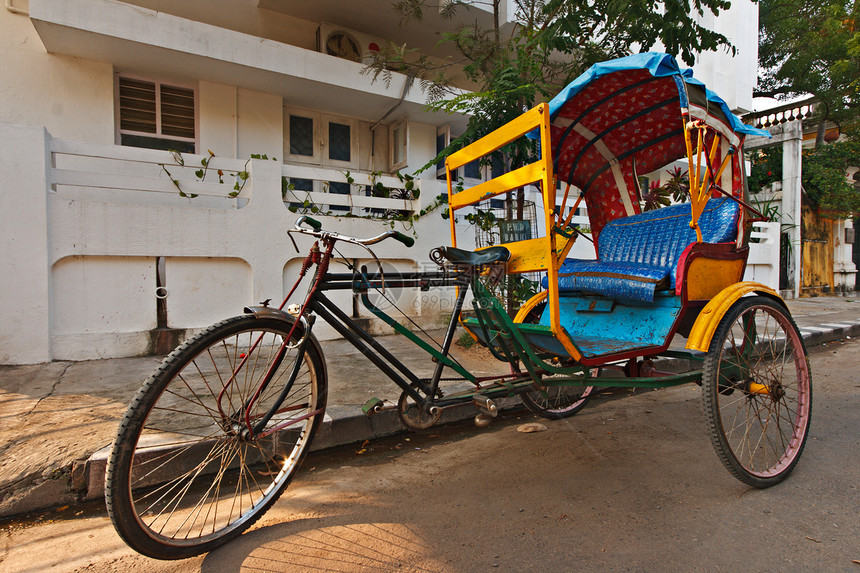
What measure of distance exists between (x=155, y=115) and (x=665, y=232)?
687cm

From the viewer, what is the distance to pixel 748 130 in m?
2.91

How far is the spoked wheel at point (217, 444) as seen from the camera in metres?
1.67

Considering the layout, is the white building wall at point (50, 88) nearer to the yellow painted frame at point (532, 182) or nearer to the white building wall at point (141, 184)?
the white building wall at point (141, 184)

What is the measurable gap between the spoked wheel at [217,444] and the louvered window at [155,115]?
17.7 ft

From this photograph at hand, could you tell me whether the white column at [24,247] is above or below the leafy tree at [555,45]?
below

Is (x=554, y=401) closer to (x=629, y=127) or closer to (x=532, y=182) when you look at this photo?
(x=532, y=182)

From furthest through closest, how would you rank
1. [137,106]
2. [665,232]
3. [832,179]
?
[832,179] < [137,106] < [665,232]

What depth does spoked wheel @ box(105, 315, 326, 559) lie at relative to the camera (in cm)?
167

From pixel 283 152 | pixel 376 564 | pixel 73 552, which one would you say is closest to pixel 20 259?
pixel 73 552

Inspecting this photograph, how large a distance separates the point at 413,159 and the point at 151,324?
5016 mm

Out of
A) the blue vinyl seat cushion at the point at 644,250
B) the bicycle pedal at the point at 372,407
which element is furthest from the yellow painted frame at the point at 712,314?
the bicycle pedal at the point at 372,407

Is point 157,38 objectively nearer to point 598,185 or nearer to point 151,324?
A: point 151,324

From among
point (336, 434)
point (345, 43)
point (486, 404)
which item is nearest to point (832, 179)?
point (345, 43)

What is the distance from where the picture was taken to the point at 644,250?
3.33 m
